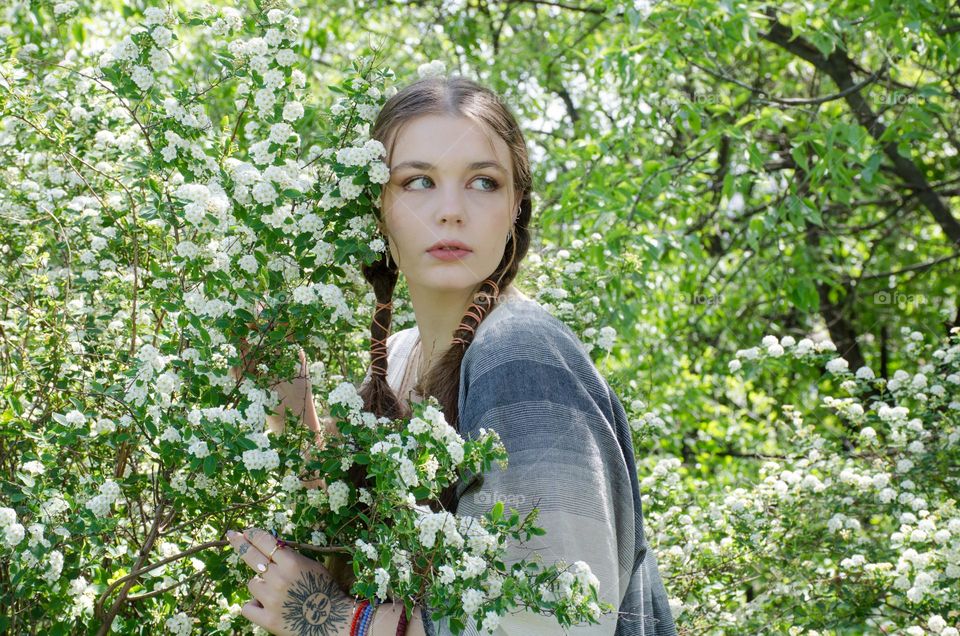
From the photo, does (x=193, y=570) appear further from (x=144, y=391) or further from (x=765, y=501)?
(x=765, y=501)

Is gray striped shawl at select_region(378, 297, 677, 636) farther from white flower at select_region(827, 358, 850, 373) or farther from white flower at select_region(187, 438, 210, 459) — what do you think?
white flower at select_region(827, 358, 850, 373)

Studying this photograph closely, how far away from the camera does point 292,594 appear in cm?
193

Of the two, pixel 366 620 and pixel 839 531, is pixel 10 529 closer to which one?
pixel 366 620

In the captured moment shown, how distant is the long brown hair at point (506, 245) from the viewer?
6.71 ft

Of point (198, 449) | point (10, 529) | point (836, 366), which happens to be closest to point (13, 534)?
point (10, 529)

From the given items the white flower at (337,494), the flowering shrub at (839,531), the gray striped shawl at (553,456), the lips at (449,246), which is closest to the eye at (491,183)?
the lips at (449,246)

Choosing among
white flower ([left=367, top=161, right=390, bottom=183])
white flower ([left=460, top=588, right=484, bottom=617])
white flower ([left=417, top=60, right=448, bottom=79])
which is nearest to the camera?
white flower ([left=460, top=588, right=484, bottom=617])

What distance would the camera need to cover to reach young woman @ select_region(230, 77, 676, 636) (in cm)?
174

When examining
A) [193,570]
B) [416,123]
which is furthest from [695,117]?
[193,570]

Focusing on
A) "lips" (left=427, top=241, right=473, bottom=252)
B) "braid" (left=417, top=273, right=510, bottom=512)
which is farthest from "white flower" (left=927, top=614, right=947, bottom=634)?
"lips" (left=427, top=241, right=473, bottom=252)

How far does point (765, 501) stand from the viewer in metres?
3.52

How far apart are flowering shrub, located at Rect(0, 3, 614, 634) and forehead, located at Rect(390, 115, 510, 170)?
0.24ft

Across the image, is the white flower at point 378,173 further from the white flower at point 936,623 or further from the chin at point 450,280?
the white flower at point 936,623

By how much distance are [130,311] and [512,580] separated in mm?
1334
